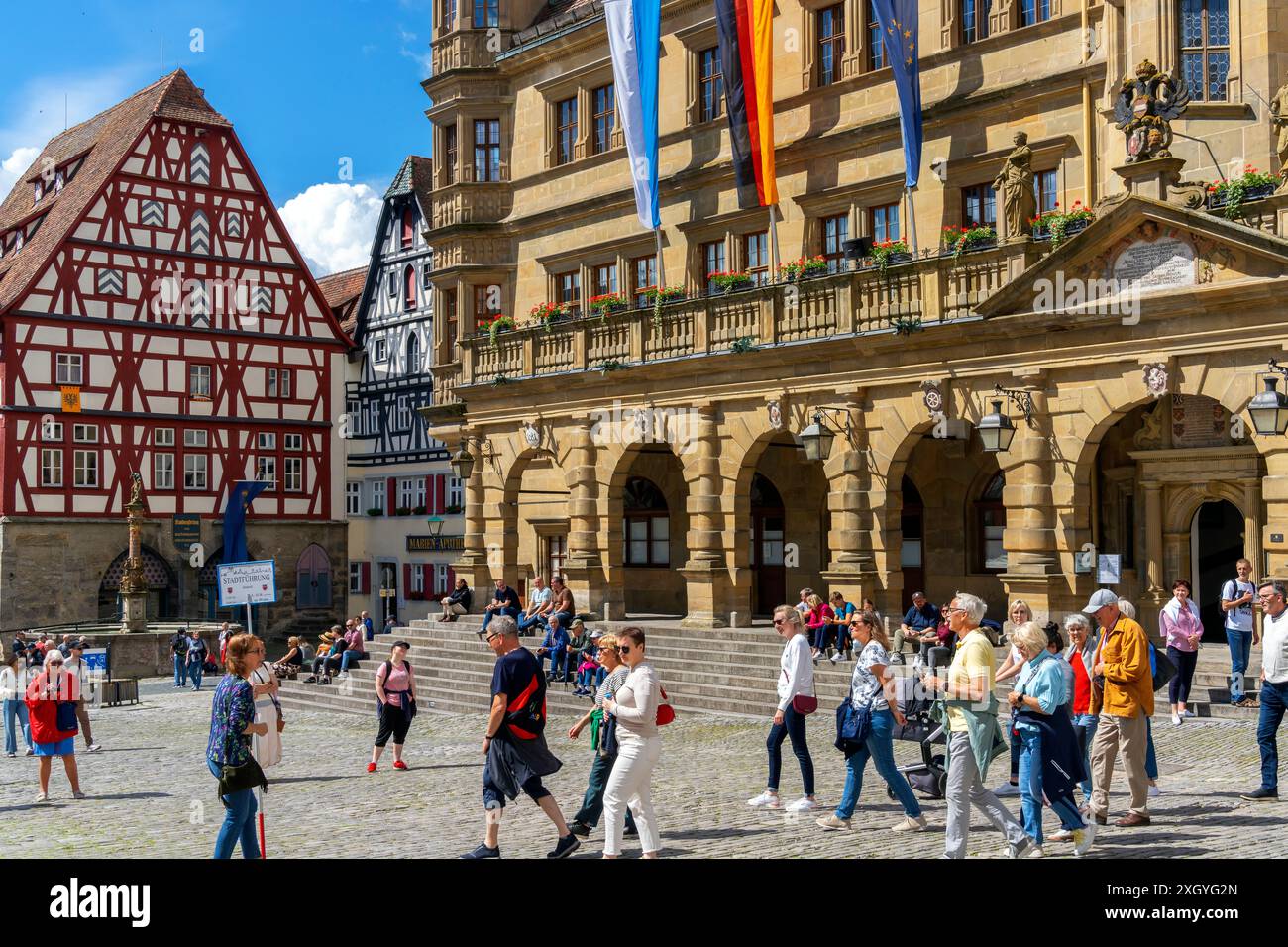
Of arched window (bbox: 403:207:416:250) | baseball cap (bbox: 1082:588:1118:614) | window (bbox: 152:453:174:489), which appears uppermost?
arched window (bbox: 403:207:416:250)

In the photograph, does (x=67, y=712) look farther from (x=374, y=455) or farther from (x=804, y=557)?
(x=374, y=455)

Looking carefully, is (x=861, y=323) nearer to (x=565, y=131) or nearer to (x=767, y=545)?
(x=767, y=545)

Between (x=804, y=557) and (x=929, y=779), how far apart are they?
1760cm

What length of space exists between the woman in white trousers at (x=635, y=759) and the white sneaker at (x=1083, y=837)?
10.00 ft

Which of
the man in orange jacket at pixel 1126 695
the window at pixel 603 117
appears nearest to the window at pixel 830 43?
the window at pixel 603 117

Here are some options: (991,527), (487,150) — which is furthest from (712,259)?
(991,527)

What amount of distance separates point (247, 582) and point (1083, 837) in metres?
23.4

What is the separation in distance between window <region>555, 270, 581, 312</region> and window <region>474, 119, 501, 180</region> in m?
3.21

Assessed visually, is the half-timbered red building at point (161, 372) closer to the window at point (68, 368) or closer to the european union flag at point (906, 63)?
the window at point (68, 368)

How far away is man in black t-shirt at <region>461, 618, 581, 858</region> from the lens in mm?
11312

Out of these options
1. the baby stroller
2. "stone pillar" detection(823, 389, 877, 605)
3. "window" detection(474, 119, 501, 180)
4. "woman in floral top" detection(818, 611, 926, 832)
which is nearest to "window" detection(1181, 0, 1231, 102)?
"stone pillar" detection(823, 389, 877, 605)

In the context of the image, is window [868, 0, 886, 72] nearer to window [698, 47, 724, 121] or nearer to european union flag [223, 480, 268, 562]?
window [698, 47, 724, 121]

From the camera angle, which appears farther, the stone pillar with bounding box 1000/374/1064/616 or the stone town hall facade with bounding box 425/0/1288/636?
the stone pillar with bounding box 1000/374/1064/616

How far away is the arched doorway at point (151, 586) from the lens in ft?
160
